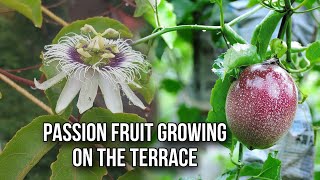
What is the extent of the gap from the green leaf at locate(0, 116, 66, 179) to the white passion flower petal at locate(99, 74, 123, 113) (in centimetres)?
6

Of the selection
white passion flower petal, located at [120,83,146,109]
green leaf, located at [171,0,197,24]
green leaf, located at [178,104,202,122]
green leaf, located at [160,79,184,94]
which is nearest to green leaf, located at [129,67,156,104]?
white passion flower petal, located at [120,83,146,109]

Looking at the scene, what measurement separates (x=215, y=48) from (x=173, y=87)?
39 centimetres

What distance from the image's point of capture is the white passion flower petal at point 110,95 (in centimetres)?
67

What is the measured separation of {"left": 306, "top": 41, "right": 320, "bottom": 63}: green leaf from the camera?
0.70m

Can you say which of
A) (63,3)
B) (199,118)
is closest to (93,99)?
(63,3)

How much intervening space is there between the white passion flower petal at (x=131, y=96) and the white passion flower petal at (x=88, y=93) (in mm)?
33

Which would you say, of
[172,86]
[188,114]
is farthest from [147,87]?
[172,86]

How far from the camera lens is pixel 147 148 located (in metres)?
0.70

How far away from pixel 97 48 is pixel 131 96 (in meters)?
0.07

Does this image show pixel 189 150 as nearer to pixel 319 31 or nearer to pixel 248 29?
pixel 248 29

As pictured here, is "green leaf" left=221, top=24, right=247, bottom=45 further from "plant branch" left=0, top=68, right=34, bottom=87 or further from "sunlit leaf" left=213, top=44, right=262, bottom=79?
"plant branch" left=0, top=68, right=34, bottom=87

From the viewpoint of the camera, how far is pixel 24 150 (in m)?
0.65

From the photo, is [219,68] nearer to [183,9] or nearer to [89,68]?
[89,68]

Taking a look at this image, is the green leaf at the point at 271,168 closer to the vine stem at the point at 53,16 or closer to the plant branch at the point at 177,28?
the plant branch at the point at 177,28
